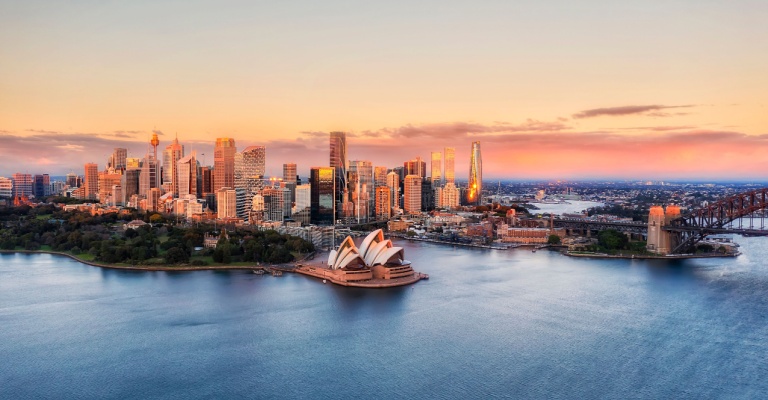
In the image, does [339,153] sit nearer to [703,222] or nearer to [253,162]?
[253,162]

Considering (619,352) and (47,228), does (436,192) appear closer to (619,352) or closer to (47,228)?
(47,228)

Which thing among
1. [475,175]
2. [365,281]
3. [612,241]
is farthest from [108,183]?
[612,241]

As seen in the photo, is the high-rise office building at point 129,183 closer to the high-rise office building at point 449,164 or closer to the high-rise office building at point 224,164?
the high-rise office building at point 224,164

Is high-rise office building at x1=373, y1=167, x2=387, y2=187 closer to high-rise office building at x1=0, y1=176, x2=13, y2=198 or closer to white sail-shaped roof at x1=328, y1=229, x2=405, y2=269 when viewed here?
high-rise office building at x1=0, y1=176, x2=13, y2=198

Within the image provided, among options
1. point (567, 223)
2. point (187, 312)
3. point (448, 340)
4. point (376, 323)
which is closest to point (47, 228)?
point (187, 312)

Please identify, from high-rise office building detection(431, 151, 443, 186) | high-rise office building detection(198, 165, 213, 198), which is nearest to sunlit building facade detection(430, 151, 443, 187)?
high-rise office building detection(431, 151, 443, 186)

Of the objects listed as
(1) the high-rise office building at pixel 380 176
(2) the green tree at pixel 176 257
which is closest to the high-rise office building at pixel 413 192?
(1) the high-rise office building at pixel 380 176
